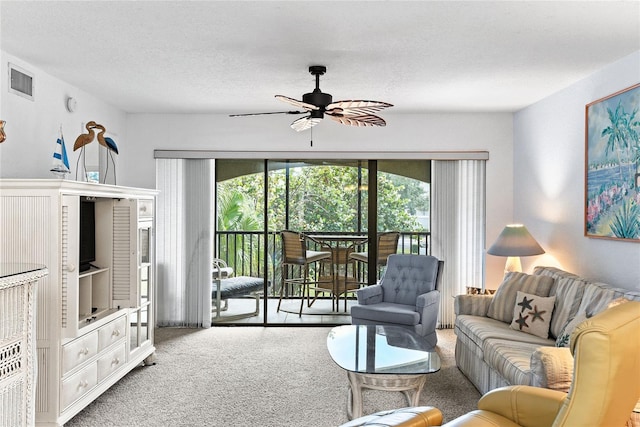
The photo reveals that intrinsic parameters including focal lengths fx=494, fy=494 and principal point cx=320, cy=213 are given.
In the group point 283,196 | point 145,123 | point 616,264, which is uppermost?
point 145,123

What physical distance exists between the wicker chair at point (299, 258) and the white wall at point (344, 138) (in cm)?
100

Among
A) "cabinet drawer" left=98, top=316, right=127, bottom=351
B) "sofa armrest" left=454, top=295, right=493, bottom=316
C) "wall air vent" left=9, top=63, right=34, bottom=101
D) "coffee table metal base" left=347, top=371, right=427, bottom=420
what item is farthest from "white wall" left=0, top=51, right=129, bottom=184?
"sofa armrest" left=454, top=295, right=493, bottom=316

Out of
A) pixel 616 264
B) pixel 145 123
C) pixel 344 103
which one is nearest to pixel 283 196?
pixel 145 123

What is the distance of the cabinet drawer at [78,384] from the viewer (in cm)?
307

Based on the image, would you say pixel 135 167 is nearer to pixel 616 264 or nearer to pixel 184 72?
pixel 184 72

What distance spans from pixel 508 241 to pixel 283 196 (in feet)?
8.50

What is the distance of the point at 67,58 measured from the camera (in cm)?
365

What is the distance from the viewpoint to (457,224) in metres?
5.81

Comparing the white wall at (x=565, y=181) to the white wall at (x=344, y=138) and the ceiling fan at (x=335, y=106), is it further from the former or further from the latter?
the ceiling fan at (x=335, y=106)

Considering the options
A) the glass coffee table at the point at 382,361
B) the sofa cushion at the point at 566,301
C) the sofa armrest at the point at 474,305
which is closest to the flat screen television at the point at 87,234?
the glass coffee table at the point at 382,361

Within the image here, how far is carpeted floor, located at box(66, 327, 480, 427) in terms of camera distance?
325 cm

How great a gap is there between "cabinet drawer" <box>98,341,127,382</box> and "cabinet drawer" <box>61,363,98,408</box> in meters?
0.07

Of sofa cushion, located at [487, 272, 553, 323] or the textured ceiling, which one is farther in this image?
sofa cushion, located at [487, 272, 553, 323]

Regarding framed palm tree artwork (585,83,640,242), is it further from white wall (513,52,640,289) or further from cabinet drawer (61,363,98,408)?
cabinet drawer (61,363,98,408)
